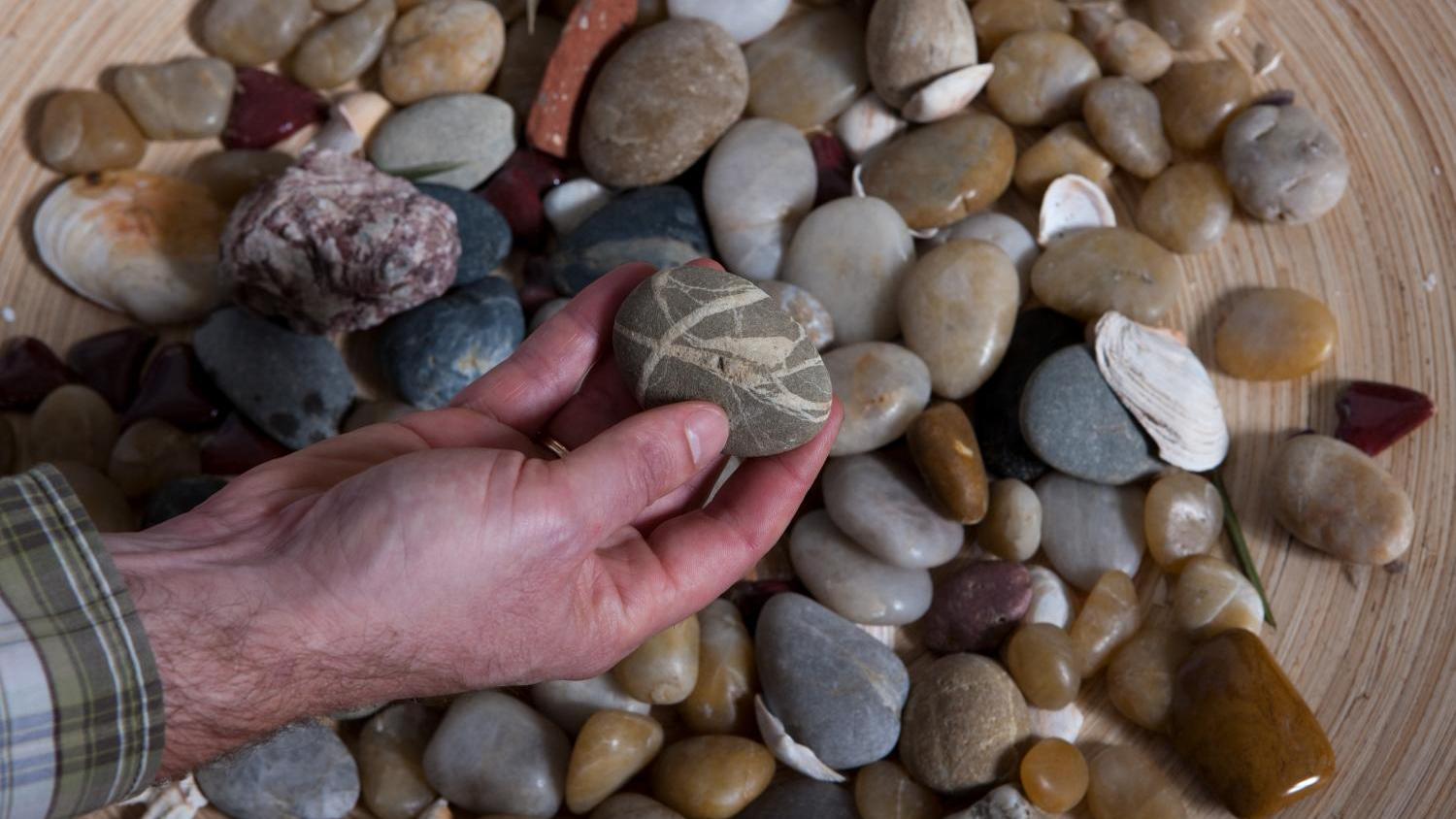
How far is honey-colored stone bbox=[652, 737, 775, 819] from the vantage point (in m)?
1.40

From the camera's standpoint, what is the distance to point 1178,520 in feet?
5.05

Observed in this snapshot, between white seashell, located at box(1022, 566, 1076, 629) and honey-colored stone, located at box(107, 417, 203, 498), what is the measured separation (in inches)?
47.1

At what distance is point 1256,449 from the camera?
5.47ft

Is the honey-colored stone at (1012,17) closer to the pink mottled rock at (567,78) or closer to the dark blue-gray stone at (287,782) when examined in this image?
the pink mottled rock at (567,78)

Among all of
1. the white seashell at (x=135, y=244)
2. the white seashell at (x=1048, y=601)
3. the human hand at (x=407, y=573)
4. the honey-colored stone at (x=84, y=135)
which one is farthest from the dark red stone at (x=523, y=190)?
the white seashell at (x=1048, y=601)

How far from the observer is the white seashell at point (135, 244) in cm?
173

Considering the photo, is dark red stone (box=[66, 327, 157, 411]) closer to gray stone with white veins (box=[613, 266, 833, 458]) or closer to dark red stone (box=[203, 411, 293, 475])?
dark red stone (box=[203, 411, 293, 475])

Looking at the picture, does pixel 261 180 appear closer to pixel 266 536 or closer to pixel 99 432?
pixel 99 432

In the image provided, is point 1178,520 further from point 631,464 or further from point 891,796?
point 631,464

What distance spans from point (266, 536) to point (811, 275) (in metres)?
0.89

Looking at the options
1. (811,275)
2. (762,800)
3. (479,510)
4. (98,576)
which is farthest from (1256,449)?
(98,576)

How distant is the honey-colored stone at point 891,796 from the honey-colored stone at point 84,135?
57.8 inches

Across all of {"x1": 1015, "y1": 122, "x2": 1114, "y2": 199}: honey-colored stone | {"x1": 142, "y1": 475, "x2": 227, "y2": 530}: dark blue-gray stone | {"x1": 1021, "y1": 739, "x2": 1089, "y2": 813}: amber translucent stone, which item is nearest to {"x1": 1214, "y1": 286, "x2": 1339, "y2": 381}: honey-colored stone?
{"x1": 1015, "y1": 122, "x2": 1114, "y2": 199}: honey-colored stone

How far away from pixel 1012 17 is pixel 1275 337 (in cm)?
66
